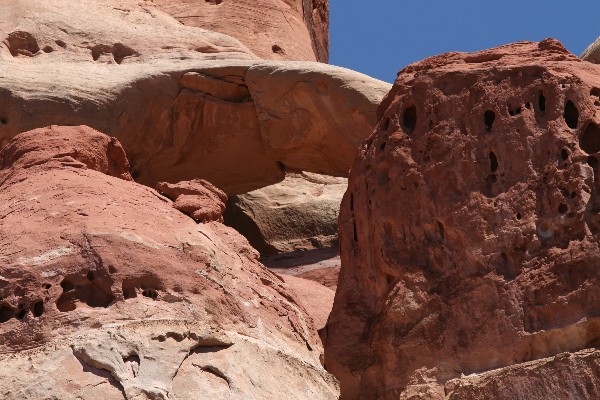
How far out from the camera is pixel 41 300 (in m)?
7.66

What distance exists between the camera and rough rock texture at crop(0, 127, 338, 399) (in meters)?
7.30

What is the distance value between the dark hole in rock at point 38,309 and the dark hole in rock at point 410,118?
348cm

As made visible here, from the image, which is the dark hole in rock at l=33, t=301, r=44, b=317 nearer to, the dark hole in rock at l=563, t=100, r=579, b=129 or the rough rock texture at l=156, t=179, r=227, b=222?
the rough rock texture at l=156, t=179, r=227, b=222

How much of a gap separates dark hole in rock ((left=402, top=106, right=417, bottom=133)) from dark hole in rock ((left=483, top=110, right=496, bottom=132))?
21.4 inches

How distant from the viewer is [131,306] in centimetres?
775

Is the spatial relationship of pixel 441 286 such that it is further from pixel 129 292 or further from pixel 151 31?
pixel 151 31

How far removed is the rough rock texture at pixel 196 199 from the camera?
9.23m

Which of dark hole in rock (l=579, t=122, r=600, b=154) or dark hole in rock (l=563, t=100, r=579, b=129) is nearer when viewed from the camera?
dark hole in rock (l=579, t=122, r=600, b=154)

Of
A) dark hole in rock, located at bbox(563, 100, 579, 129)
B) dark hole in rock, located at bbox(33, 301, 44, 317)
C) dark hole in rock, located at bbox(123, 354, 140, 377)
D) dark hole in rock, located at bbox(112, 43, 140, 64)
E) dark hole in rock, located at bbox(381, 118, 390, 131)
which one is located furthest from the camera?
dark hole in rock, located at bbox(112, 43, 140, 64)

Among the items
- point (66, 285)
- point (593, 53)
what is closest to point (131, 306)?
point (66, 285)

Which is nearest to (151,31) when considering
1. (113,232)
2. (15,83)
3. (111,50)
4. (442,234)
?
(111,50)

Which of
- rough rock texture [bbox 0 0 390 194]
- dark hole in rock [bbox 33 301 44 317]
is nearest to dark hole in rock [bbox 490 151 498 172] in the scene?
dark hole in rock [bbox 33 301 44 317]

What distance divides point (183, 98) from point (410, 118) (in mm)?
4964

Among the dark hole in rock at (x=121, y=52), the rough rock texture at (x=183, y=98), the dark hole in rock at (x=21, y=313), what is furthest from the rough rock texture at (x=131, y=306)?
the dark hole in rock at (x=121, y=52)
